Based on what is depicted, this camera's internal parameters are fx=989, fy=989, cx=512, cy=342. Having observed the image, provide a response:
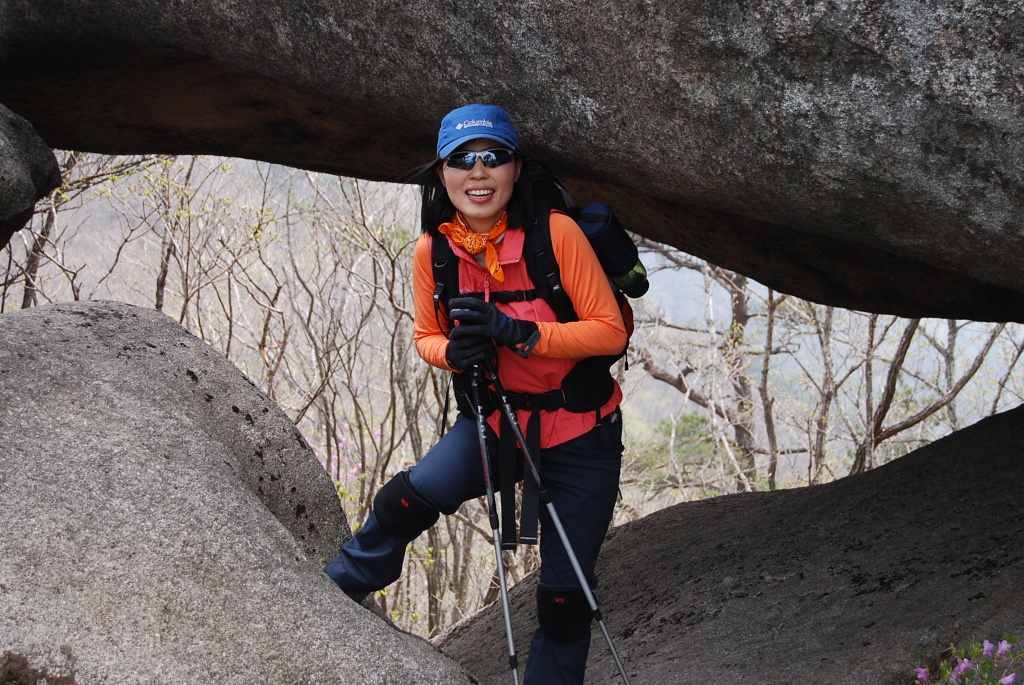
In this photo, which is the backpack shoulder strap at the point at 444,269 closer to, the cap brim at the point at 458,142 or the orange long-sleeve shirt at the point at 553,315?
the orange long-sleeve shirt at the point at 553,315

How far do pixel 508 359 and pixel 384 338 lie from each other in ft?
48.0

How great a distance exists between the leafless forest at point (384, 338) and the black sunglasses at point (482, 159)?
22.1ft

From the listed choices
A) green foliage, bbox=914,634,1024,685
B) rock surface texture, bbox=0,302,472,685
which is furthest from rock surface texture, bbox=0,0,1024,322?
rock surface texture, bbox=0,302,472,685

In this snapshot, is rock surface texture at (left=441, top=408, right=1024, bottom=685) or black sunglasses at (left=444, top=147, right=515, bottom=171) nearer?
black sunglasses at (left=444, top=147, right=515, bottom=171)

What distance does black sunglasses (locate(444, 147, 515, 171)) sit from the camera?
3.97 m

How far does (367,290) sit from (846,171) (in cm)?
1003

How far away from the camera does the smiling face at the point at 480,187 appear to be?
3.99 meters

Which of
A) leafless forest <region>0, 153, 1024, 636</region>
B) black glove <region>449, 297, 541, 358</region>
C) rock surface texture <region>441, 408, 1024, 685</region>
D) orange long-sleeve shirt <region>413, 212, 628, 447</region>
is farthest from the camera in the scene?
leafless forest <region>0, 153, 1024, 636</region>

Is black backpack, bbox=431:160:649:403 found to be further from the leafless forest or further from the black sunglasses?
the leafless forest

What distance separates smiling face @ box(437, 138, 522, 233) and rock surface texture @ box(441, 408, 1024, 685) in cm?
232

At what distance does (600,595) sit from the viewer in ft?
20.1

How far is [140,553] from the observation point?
3549 mm

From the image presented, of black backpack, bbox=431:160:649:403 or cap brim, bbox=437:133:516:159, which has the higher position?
cap brim, bbox=437:133:516:159

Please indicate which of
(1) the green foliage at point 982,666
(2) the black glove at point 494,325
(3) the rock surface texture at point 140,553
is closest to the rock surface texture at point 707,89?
(2) the black glove at point 494,325
